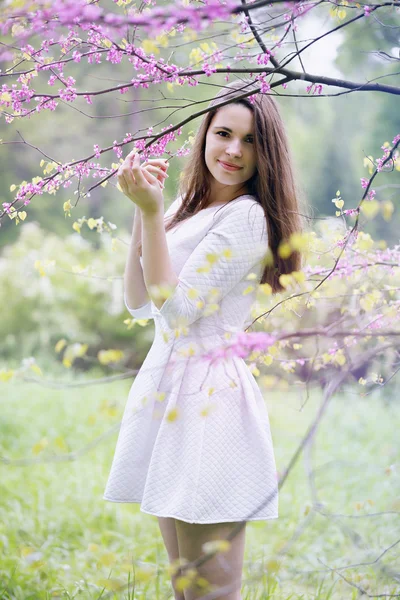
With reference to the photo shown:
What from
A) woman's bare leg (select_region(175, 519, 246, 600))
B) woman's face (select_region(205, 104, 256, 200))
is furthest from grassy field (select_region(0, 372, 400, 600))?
woman's face (select_region(205, 104, 256, 200))

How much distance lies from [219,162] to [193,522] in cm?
83

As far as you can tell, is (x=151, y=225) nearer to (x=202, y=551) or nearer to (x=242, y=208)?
(x=242, y=208)

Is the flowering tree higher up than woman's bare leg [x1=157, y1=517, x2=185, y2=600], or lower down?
higher up

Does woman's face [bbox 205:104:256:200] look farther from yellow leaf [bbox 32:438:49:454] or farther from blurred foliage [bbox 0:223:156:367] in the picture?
blurred foliage [bbox 0:223:156:367]

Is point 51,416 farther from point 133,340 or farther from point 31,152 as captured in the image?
point 31,152

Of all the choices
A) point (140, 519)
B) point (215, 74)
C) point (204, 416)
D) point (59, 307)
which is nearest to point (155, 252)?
point (204, 416)

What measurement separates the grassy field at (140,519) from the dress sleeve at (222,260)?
35 cm

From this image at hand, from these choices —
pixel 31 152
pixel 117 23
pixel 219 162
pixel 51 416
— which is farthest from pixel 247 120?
pixel 31 152

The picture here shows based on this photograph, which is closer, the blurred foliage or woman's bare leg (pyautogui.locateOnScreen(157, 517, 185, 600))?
woman's bare leg (pyautogui.locateOnScreen(157, 517, 185, 600))

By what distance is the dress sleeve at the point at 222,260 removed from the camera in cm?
138

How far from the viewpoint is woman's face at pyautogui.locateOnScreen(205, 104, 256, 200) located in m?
1.59

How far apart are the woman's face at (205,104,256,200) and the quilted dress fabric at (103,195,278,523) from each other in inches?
3.0

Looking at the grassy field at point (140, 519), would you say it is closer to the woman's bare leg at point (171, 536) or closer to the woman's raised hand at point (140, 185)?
the woman's bare leg at point (171, 536)

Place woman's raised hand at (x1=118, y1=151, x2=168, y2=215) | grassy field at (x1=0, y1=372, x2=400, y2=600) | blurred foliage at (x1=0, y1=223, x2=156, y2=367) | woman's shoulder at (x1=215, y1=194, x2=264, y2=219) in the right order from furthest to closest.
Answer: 1. blurred foliage at (x1=0, y1=223, x2=156, y2=367)
2. grassy field at (x1=0, y1=372, x2=400, y2=600)
3. woman's shoulder at (x1=215, y1=194, x2=264, y2=219)
4. woman's raised hand at (x1=118, y1=151, x2=168, y2=215)
